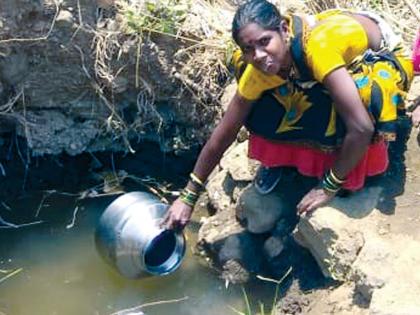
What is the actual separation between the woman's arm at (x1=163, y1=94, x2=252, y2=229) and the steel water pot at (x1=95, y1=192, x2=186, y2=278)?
0.20 ft

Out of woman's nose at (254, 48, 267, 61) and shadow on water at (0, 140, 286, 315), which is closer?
woman's nose at (254, 48, 267, 61)

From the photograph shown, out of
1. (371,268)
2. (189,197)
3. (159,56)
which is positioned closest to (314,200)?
(371,268)

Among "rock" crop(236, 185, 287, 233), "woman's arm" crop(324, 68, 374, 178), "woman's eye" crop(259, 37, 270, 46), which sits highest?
"woman's eye" crop(259, 37, 270, 46)

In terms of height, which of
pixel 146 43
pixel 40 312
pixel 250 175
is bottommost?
pixel 40 312

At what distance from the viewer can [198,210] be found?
4070 mm

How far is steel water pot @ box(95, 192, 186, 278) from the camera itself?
329 cm

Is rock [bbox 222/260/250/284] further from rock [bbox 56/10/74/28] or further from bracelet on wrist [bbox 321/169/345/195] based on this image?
rock [bbox 56/10/74/28]

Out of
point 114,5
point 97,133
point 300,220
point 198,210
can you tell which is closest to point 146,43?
point 114,5

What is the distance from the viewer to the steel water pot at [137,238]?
10.8 feet

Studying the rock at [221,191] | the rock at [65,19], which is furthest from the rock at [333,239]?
the rock at [65,19]

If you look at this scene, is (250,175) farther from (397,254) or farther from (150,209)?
(397,254)

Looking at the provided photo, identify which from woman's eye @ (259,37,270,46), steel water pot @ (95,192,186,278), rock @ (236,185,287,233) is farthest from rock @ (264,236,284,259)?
woman's eye @ (259,37,270,46)

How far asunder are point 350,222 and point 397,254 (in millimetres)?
231

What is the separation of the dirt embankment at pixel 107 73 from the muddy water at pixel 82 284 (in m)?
0.58
